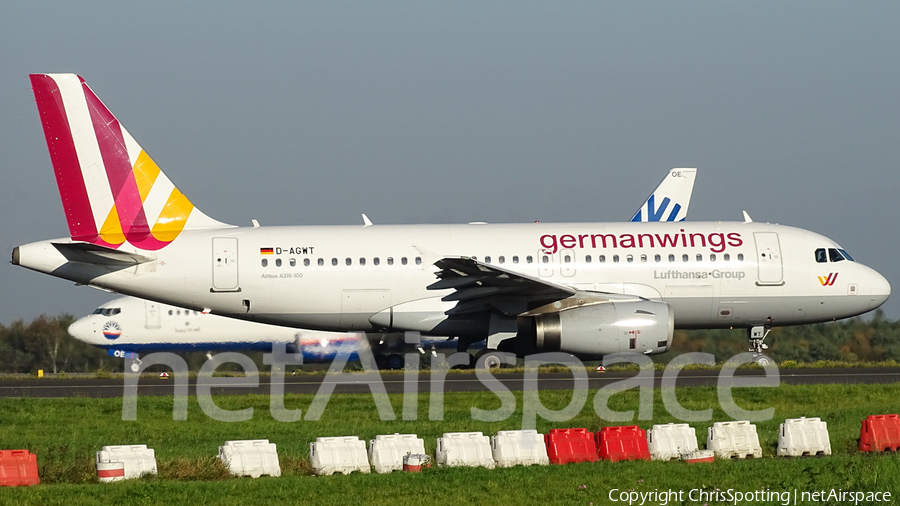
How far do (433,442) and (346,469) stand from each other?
318 cm

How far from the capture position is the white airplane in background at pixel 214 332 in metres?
42.2

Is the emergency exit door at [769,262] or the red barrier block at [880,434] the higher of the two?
the emergency exit door at [769,262]

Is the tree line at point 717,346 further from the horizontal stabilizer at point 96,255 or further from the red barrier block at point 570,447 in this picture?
the red barrier block at point 570,447

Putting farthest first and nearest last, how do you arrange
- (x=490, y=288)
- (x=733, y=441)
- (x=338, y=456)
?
(x=490, y=288)
(x=733, y=441)
(x=338, y=456)

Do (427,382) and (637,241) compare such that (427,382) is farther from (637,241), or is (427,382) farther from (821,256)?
(821,256)

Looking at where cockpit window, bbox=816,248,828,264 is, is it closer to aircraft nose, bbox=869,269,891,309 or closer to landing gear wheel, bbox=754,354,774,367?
aircraft nose, bbox=869,269,891,309

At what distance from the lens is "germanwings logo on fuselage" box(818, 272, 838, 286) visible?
96.6ft

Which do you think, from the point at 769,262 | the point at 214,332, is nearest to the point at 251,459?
the point at 769,262

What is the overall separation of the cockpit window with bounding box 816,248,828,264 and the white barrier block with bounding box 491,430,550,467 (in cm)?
1712

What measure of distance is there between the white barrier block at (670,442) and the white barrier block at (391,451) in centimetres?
340

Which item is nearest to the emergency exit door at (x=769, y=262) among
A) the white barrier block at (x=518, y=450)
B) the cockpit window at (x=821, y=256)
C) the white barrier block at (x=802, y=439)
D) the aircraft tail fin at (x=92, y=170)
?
the cockpit window at (x=821, y=256)

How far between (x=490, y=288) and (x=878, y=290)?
1117 centimetres

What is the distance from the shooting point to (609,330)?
87.7ft

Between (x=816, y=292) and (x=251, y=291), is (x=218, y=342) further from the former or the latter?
(x=816, y=292)
